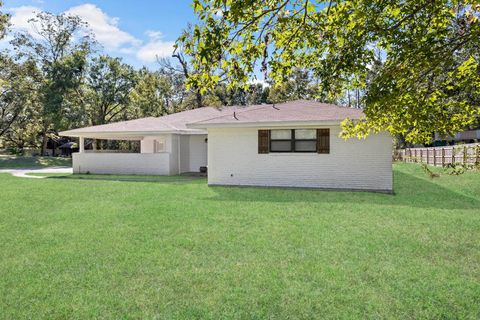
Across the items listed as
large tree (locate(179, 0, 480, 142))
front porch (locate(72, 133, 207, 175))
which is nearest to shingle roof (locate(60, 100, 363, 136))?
front porch (locate(72, 133, 207, 175))

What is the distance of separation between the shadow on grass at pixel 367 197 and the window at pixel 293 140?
5.77 ft

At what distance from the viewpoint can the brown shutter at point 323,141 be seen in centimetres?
1315

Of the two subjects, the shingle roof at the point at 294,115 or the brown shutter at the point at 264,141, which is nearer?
the shingle roof at the point at 294,115

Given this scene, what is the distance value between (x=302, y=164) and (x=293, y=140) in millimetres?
1020

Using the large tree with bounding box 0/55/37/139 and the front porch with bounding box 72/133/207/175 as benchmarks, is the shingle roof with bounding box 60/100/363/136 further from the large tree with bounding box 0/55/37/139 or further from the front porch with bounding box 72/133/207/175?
the large tree with bounding box 0/55/37/139

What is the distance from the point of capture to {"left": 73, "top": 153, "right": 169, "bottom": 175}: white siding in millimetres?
19234

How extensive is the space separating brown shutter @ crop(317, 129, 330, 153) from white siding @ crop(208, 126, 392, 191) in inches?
6.0

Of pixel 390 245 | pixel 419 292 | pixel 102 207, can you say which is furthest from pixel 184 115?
pixel 419 292

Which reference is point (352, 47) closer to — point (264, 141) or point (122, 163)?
point (264, 141)

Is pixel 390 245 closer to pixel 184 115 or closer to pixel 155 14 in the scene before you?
pixel 155 14

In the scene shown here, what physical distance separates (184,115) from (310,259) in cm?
1938

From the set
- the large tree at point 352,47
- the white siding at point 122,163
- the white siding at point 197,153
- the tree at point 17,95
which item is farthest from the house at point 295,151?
the tree at point 17,95

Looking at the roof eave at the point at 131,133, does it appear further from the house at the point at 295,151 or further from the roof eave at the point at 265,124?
the house at the point at 295,151

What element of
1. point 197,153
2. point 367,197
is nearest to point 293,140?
point 367,197
